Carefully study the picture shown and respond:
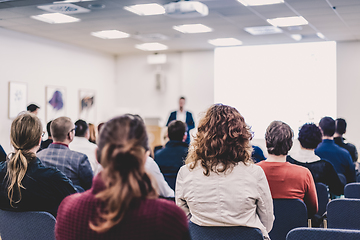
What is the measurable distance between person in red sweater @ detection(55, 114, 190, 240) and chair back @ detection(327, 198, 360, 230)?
1.52 m

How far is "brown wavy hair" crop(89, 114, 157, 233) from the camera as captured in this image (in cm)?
112

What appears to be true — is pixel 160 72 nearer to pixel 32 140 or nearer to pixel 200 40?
pixel 200 40

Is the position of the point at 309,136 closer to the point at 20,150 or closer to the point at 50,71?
the point at 20,150

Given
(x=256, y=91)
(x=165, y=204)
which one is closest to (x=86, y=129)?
(x=165, y=204)

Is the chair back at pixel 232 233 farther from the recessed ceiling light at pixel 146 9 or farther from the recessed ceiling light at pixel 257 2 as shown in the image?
the recessed ceiling light at pixel 146 9

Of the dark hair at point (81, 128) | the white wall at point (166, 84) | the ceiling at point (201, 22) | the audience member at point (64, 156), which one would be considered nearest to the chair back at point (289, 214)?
the audience member at point (64, 156)

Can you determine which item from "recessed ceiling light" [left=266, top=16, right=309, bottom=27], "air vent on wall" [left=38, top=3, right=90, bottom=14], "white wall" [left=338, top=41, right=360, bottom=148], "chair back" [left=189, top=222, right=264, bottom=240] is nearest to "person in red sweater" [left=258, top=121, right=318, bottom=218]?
"chair back" [left=189, top=222, right=264, bottom=240]

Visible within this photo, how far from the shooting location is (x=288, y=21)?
7.45 meters

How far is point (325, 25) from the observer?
7789 mm

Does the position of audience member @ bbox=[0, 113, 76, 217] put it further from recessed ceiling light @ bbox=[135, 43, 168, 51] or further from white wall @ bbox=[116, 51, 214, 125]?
white wall @ bbox=[116, 51, 214, 125]

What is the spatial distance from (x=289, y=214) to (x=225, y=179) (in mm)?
788

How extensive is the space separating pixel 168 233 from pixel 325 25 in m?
7.58

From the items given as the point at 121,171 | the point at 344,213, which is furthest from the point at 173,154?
the point at 121,171

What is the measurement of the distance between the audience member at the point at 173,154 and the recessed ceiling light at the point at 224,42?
5.51 metres
